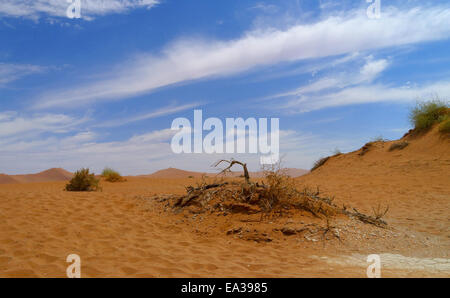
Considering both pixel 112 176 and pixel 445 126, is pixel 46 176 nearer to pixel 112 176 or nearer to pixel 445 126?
pixel 112 176

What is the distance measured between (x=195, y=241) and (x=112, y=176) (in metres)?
15.4

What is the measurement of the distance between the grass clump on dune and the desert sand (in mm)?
11352

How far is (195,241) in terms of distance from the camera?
5.63m

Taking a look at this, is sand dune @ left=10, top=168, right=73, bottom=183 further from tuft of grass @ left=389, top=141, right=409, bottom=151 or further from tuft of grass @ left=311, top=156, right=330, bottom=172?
tuft of grass @ left=389, top=141, right=409, bottom=151

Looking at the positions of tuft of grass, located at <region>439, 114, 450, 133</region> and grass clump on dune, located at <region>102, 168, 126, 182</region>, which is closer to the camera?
tuft of grass, located at <region>439, 114, 450, 133</region>

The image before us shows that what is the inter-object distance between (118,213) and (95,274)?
12.0 feet

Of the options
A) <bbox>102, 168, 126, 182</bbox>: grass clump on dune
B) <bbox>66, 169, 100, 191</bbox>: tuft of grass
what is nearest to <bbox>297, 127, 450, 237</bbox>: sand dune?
<bbox>66, 169, 100, 191</bbox>: tuft of grass

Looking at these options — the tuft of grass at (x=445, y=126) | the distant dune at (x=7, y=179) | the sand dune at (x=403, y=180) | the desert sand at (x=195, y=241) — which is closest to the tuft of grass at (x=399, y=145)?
the sand dune at (x=403, y=180)

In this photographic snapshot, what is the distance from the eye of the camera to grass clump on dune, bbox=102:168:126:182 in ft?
64.0

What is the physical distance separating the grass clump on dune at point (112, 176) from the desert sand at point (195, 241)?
37.2 feet

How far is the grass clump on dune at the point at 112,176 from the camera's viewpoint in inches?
768

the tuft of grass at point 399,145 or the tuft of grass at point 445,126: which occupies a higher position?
the tuft of grass at point 445,126

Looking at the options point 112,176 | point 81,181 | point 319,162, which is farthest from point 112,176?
point 319,162

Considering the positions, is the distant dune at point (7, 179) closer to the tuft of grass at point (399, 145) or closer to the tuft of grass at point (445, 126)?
the tuft of grass at point (399, 145)
